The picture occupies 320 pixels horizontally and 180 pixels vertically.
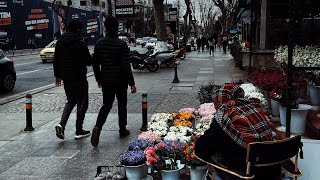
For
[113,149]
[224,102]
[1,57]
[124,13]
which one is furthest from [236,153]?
[124,13]

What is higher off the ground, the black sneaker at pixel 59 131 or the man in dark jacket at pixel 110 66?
the man in dark jacket at pixel 110 66

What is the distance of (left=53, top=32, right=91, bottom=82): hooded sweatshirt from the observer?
23.4 feet

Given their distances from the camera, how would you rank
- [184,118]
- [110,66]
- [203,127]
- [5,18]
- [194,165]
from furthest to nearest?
[5,18] → [110,66] → [184,118] → [203,127] → [194,165]

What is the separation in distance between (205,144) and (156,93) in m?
9.38

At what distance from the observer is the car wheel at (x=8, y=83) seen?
14.2 meters

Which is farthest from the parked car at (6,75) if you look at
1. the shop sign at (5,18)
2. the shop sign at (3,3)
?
the shop sign at (3,3)

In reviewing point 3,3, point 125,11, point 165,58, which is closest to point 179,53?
point 165,58

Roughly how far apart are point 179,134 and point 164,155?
69 centimetres

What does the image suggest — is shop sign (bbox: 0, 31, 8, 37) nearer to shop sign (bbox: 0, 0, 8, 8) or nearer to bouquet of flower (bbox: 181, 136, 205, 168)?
shop sign (bbox: 0, 0, 8, 8)

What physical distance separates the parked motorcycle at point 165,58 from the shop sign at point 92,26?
4646cm

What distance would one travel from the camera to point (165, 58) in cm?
2161

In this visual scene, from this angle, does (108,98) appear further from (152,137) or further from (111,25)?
(152,137)

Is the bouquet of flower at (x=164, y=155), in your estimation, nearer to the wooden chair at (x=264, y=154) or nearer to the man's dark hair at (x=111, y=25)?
the wooden chair at (x=264, y=154)

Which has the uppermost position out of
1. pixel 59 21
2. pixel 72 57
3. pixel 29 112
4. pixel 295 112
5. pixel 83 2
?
pixel 83 2
